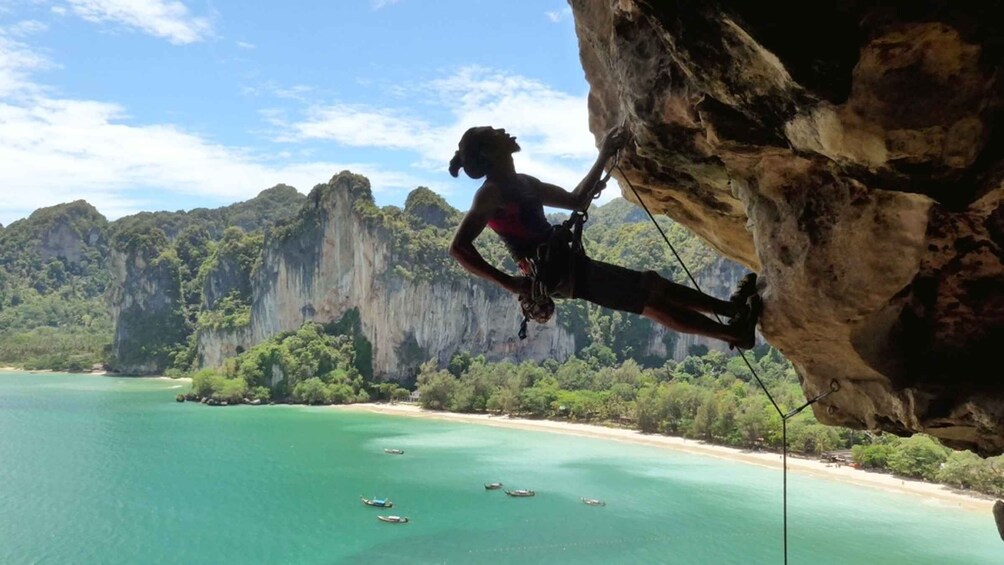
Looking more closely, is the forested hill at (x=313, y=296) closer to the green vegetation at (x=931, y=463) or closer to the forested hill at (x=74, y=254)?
the forested hill at (x=74, y=254)

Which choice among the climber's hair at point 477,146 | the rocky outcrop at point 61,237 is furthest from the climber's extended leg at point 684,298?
the rocky outcrop at point 61,237

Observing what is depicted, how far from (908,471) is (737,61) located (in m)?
33.2

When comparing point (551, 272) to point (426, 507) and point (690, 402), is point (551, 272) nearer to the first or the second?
point (426, 507)

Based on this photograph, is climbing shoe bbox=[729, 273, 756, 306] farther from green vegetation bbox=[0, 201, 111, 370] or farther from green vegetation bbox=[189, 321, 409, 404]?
green vegetation bbox=[0, 201, 111, 370]

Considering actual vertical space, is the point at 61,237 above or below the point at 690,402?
above

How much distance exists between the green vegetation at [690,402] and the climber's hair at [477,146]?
96.0 ft

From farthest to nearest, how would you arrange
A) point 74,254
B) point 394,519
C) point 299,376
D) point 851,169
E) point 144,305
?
point 74,254, point 144,305, point 299,376, point 394,519, point 851,169

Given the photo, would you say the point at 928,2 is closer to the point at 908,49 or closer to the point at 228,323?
the point at 908,49

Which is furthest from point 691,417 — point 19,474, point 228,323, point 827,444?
point 228,323

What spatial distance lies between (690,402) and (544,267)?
4177 centimetres

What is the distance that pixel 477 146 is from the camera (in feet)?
12.7

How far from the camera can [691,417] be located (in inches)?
1682

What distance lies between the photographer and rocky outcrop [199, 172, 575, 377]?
Result: 66.9m

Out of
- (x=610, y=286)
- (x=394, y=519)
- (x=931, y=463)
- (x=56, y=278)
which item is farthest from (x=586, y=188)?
(x=56, y=278)
